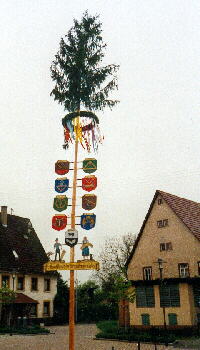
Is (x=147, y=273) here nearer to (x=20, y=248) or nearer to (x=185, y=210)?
(x=185, y=210)

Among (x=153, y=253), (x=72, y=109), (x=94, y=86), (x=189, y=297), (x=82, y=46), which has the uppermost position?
(x=82, y=46)

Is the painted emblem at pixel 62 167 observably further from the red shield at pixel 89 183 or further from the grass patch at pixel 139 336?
the grass patch at pixel 139 336

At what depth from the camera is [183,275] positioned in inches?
1315

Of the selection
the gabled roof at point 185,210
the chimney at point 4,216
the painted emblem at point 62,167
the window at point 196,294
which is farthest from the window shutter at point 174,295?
the chimney at point 4,216

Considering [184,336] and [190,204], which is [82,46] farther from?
[190,204]

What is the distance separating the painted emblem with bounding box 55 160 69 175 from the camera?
1509 cm

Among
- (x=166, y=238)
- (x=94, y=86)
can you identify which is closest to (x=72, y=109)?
(x=94, y=86)

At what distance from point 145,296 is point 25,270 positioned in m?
16.0

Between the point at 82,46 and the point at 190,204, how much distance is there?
26.1 meters

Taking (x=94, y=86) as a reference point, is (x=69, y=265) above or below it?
below

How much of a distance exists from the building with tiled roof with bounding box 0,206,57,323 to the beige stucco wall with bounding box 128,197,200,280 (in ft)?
40.5

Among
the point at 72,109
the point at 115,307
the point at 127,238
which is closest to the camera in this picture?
the point at 72,109

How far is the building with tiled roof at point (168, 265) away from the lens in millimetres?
30114

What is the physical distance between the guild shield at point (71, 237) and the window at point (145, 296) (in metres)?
20.6
